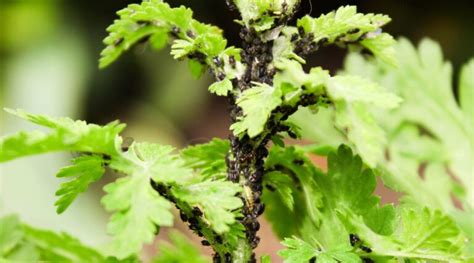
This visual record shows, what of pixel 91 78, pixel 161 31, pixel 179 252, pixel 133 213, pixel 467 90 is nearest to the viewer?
pixel 133 213

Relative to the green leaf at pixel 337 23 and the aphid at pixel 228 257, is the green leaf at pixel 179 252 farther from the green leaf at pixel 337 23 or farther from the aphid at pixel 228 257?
the green leaf at pixel 337 23

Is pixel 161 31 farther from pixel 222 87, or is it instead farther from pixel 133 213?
pixel 133 213

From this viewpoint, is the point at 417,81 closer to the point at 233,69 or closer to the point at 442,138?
the point at 442,138

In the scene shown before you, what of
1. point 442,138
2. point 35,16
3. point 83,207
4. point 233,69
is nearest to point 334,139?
point 442,138

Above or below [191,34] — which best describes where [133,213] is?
below

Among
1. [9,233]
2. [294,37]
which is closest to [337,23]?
[294,37]

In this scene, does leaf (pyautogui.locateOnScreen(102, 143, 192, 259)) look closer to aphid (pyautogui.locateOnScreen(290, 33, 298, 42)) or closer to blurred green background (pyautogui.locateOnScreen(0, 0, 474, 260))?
aphid (pyautogui.locateOnScreen(290, 33, 298, 42))
